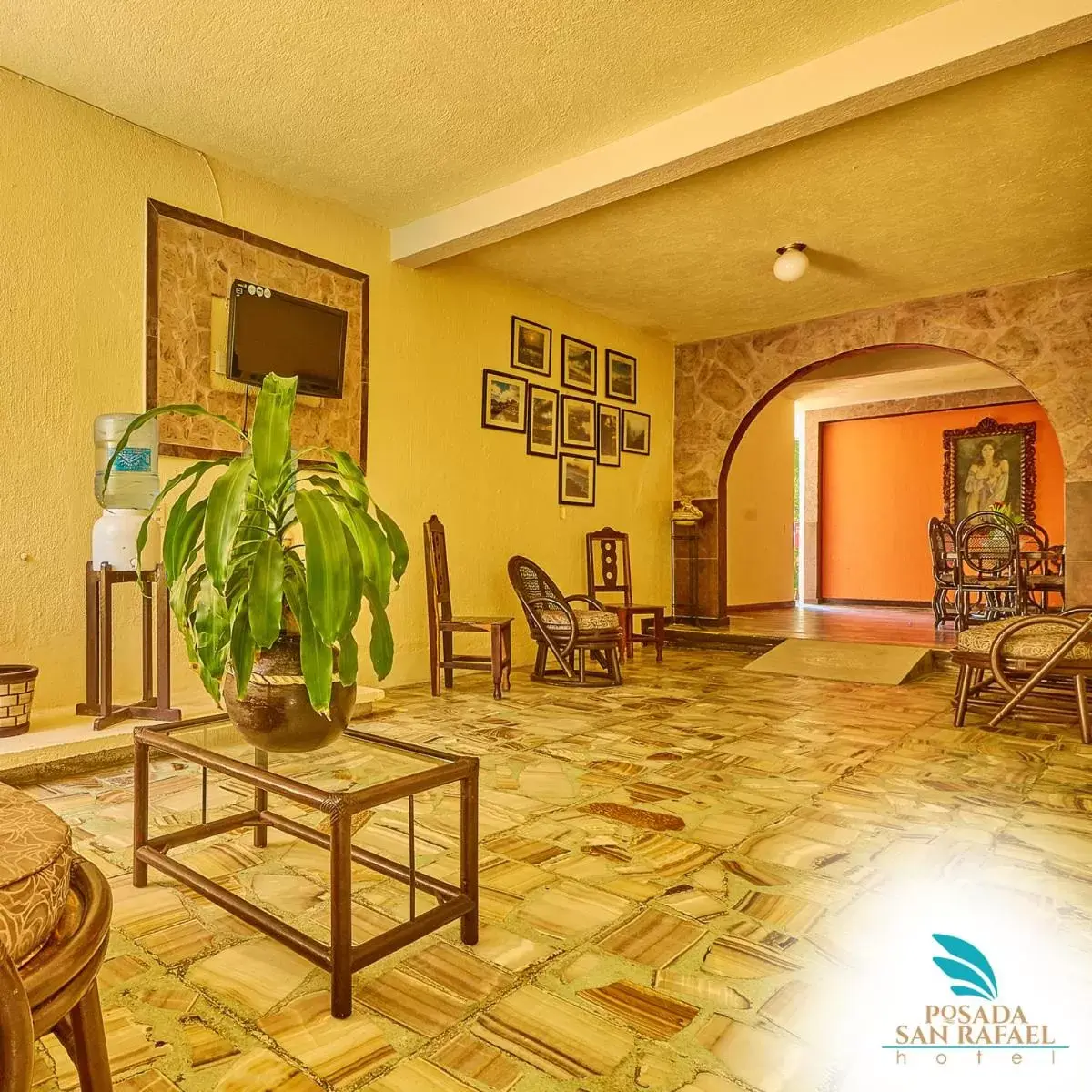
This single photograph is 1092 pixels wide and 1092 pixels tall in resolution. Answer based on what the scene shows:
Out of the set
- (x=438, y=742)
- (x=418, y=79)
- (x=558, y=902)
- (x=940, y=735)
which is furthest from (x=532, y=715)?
(x=418, y=79)

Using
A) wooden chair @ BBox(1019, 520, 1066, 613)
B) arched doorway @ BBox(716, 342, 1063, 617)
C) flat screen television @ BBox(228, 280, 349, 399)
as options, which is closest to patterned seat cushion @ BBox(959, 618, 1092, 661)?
wooden chair @ BBox(1019, 520, 1066, 613)

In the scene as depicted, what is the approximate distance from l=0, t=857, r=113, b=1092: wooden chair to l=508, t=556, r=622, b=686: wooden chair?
419 centimetres

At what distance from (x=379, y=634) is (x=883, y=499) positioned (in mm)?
10999

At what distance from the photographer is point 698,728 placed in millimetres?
4008

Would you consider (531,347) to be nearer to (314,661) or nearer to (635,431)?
(635,431)

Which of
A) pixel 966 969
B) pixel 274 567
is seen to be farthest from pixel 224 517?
pixel 966 969

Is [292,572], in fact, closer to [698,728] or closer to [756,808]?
[756,808]

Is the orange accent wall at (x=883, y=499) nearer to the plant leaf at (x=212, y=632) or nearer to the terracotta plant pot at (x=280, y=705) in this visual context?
the terracotta plant pot at (x=280, y=705)

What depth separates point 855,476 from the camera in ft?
38.1

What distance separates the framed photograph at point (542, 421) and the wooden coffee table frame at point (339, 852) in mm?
4380

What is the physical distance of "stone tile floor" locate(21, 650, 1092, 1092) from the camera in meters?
1.40

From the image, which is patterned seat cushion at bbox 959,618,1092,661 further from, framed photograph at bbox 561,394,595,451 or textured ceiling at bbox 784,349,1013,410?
textured ceiling at bbox 784,349,1013,410

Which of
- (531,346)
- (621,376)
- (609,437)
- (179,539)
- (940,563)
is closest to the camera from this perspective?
(179,539)

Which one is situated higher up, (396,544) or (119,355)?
(119,355)
